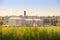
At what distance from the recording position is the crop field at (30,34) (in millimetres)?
4438

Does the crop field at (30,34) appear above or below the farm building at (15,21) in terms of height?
below

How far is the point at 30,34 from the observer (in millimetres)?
4449

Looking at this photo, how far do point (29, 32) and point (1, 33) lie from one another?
31.6 inches

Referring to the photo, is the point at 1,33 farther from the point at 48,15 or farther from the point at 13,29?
the point at 48,15

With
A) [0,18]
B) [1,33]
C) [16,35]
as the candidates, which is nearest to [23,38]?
[16,35]

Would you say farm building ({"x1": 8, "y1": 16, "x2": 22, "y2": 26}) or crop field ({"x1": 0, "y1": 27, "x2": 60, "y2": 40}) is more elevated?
farm building ({"x1": 8, "y1": 16, "x2": 22, "y2": 26})

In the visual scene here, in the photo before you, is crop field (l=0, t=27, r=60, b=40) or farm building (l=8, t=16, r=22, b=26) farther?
farm building (l=8, t=16, r=22, b=26)

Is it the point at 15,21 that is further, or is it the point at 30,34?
the point at 15,21

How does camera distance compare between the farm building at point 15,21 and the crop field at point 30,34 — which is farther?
the farm building at point 15,21

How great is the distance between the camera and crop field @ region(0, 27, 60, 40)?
4438 mm

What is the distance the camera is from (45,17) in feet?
18.5

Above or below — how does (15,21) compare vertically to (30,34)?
above

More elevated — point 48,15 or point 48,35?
point 48,15

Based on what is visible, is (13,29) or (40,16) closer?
(13,29)
